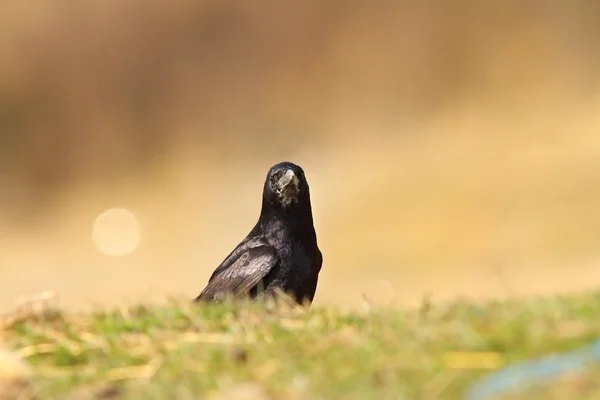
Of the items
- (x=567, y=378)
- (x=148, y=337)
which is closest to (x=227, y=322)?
(x=148, y=337)

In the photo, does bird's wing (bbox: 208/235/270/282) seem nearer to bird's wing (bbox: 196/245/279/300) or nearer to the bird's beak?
bird's wing (bbox: 196/245/279/300)

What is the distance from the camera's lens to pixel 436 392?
4141mm

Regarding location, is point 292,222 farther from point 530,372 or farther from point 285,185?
point 530,372

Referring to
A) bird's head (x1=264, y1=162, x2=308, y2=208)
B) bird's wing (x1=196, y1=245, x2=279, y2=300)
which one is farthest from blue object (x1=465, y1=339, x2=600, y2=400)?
bird's head (x1=264, y1=162, x2=308, y2=208)

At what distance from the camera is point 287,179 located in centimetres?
991

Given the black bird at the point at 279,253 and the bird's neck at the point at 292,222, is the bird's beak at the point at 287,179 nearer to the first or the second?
the black bird at the point at 279,253

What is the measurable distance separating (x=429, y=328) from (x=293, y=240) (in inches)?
186

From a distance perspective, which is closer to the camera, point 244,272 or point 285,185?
point 244,272

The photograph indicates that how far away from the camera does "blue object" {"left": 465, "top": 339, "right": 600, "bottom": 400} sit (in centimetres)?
404

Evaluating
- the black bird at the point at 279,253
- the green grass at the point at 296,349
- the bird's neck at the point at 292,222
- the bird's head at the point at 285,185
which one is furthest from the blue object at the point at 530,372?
the bird's head at the point at 285,185

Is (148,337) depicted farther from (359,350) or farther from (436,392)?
(436,392)

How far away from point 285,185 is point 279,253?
76 centimetres

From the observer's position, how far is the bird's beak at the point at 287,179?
989 centimetres

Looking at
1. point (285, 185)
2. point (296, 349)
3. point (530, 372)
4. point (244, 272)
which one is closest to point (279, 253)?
point (244, 272)
